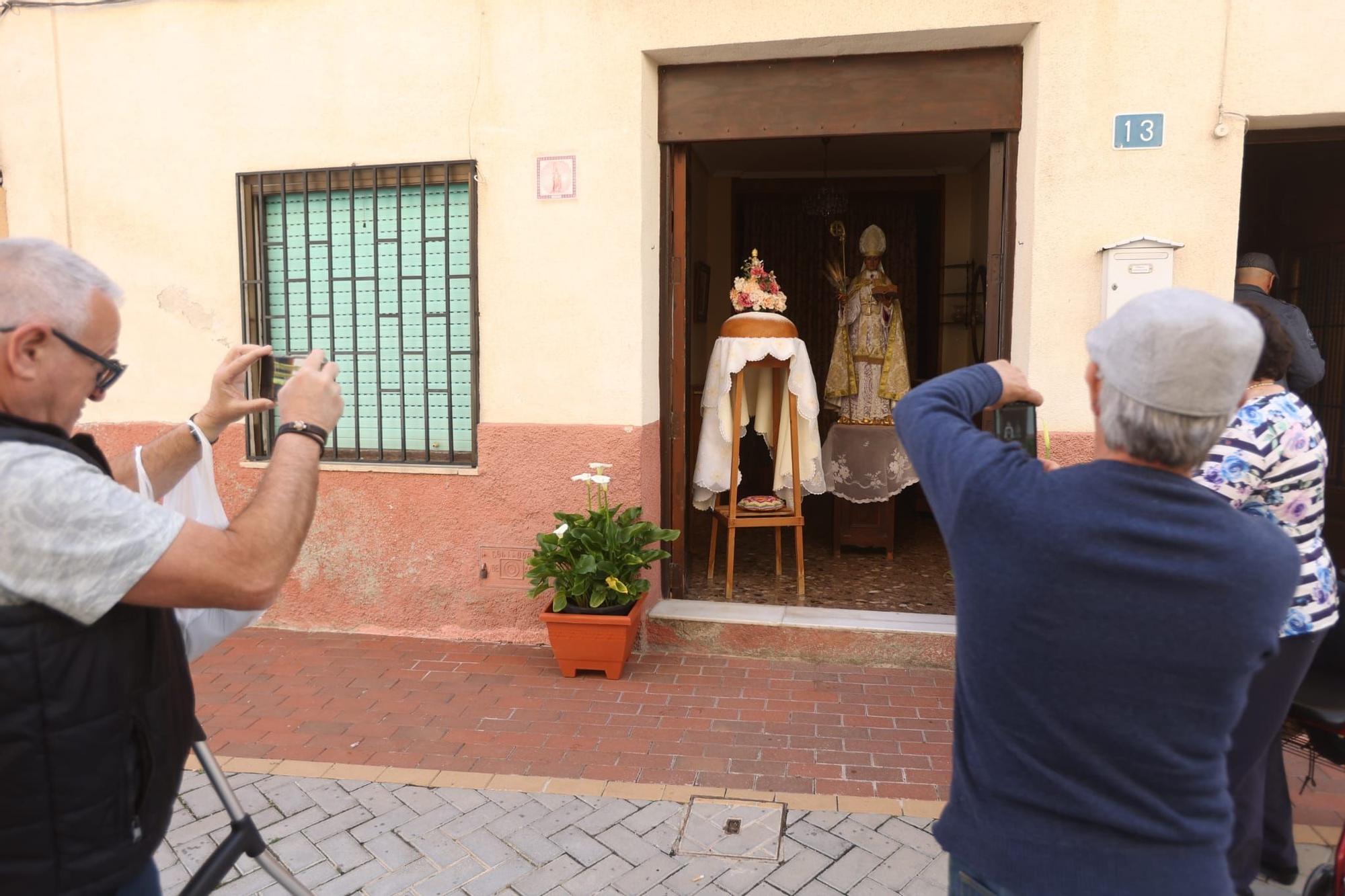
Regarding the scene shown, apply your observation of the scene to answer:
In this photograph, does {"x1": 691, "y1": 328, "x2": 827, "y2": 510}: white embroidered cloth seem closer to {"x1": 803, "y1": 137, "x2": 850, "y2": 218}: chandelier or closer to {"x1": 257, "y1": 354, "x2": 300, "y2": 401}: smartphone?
{"x1": 803, "y1": 137, "x2": 850, "y2": 218}: chandelier

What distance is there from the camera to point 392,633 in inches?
213

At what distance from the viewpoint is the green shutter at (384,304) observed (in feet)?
17.3

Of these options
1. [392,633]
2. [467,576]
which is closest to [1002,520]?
[467,576]

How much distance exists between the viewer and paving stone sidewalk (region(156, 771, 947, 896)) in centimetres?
294

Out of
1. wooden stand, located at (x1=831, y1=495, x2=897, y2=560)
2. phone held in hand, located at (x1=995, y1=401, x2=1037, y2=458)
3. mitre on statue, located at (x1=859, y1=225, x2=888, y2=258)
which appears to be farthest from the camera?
wooden stand, located at (x1=831, y1=495, x2=897, y2=560)

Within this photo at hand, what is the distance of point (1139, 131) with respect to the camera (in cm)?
434

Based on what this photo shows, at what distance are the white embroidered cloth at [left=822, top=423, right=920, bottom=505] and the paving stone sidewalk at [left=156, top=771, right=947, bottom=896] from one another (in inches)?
143

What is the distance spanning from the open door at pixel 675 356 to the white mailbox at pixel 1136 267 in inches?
87.3

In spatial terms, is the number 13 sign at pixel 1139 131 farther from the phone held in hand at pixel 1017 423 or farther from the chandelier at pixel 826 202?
the chandelier at pixel 826 202

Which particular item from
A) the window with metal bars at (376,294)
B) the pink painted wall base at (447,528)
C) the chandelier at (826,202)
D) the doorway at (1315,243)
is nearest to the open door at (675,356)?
the pink painted wall base at (447,528)

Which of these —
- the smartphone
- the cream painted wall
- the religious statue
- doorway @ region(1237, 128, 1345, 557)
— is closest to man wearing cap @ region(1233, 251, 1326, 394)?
the cream painted wall

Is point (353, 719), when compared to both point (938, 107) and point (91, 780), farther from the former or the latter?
point (938, 107)

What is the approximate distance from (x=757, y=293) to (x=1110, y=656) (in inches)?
177

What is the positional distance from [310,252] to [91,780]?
455 centimetres
